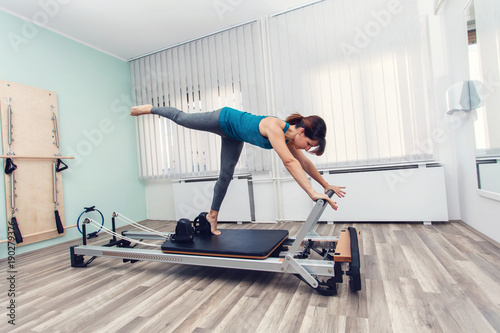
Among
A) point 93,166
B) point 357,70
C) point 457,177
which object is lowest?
point 457,177

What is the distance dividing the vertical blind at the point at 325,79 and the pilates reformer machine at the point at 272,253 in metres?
1.46

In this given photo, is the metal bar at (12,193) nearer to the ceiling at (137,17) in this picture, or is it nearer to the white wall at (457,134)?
the ceiling at (137,17)

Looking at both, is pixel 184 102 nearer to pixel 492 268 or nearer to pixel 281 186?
pixel 281 186

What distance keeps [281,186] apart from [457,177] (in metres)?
1.81

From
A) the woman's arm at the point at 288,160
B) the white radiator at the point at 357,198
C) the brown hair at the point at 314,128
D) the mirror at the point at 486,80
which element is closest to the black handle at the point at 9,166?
the white radiator at the point at 357,198

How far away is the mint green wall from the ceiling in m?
0.17

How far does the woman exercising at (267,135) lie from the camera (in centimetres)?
152

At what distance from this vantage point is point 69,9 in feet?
9.40

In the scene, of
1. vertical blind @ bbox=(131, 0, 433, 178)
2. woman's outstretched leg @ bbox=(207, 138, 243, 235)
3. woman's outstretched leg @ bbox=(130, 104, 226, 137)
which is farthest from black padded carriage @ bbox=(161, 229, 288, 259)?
vertical blind @ bbox=(131, 0, 433, 178)

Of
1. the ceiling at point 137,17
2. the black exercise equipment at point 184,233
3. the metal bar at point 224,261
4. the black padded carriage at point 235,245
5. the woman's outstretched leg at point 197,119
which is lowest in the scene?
the metal bar at point 224,261

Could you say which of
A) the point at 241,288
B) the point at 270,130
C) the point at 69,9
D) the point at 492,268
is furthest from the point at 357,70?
the point at 69,9

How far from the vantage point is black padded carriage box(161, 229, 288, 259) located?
1555 mm

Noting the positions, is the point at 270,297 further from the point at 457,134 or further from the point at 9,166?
the point at 9,166

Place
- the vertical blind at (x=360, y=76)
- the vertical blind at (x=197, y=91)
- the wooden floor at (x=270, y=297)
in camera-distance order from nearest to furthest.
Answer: the wooden floor at (x=270, y=297) → the vertical blind at (x=360, y=76) → the vertical blind at (x=197, y=91)
